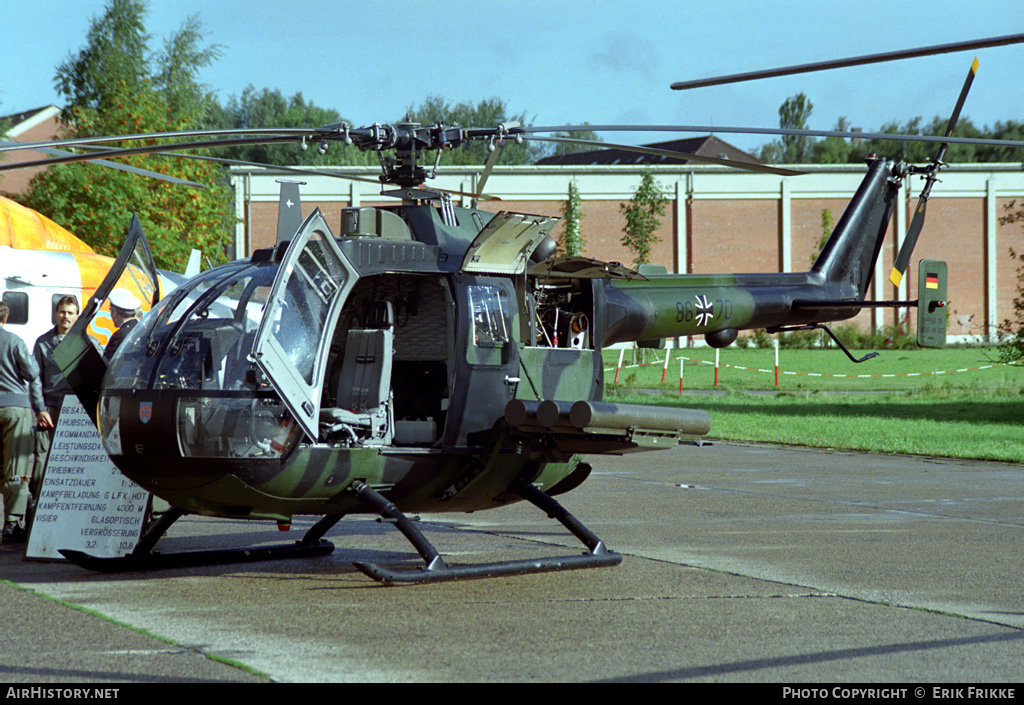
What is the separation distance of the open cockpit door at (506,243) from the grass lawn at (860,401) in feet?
32.5

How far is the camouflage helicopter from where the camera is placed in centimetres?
693

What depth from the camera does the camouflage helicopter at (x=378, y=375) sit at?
22.7ft

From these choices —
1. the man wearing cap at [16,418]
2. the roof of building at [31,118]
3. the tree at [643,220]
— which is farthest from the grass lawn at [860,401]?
the roof of building at [31,118]

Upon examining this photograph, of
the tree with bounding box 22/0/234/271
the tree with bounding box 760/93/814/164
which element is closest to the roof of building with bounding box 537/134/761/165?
the tree with bounding box 760/93/814/164

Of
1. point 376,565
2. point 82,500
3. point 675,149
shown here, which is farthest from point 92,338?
point 675,149

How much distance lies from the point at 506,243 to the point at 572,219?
133ft

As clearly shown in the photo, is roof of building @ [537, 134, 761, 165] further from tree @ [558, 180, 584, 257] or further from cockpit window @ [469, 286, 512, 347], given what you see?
cockpit window @ [469, 286, 512, 347]

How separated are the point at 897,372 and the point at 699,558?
99.4 ft

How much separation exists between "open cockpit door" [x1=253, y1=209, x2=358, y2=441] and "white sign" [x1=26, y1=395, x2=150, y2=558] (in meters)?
1.98

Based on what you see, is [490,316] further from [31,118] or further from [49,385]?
[31,118]

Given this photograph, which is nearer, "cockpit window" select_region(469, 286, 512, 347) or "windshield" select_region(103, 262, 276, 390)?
"windshield" select_region(103, 262, 276, 390)

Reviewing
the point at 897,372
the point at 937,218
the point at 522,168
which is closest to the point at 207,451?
the point at 897,372

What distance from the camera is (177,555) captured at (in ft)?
27.1
